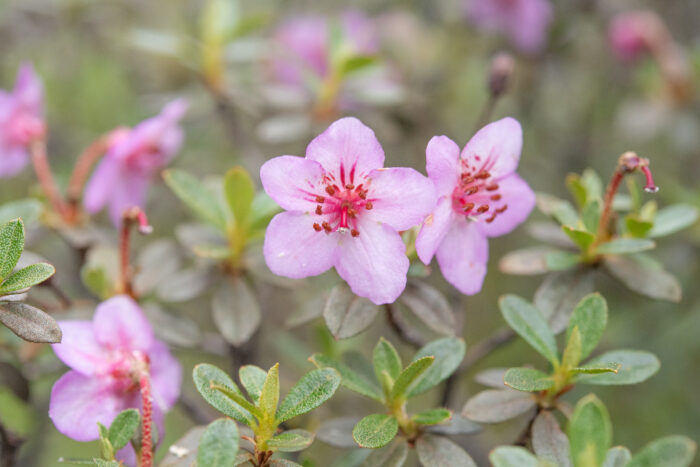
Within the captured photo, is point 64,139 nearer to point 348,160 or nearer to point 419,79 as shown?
point 419,79

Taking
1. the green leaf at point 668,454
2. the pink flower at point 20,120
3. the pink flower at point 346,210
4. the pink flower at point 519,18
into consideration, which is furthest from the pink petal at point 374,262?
the pink flower at point 519,18

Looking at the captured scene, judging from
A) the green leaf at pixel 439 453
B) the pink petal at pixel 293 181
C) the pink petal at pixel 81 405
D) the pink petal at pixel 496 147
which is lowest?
the green leaf at pixel 439 453

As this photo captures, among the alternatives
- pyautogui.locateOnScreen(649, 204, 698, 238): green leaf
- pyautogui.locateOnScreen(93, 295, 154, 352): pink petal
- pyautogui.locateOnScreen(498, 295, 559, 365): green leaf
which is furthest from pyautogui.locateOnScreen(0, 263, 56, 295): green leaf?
pyautogui.locateOnScreen(649, 204, 698, 238): green leaf

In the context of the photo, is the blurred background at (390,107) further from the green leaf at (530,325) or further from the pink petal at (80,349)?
the green leaf at (530,325)

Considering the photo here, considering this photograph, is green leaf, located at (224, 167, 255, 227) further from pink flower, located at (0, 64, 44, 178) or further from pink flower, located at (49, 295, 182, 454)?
pink flower, located at (0, 64, 44, 178)

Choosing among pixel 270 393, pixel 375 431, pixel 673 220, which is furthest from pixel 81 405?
pixel 673 220

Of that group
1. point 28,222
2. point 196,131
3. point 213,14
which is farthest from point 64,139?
point 28,222
